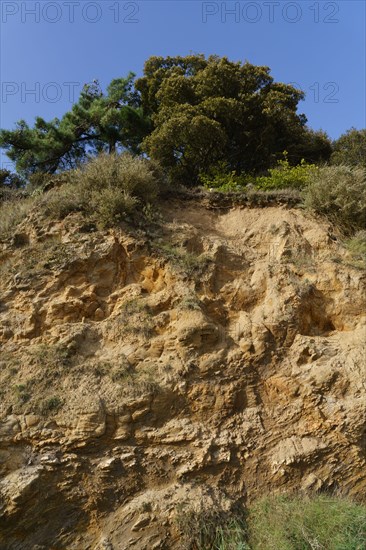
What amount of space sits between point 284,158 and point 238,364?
23.7ft

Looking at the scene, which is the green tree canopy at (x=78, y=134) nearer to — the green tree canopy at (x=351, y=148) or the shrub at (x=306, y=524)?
the green tree canopy at (x=351, y=148)

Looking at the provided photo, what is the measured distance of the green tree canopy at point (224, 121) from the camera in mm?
10898

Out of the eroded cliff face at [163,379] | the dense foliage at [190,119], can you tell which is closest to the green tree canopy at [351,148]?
the dense foliage at [190,119]

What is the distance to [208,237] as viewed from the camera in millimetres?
7785

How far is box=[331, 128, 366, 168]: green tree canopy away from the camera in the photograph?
38.2ft

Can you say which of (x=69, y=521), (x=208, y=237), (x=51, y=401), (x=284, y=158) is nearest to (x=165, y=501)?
(x=69, y=521)

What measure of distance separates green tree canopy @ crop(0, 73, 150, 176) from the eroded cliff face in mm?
5301

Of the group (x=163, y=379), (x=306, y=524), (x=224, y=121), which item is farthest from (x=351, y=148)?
(x=306, y=524)

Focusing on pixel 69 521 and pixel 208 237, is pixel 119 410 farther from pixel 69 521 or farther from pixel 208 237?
pixel 208 237

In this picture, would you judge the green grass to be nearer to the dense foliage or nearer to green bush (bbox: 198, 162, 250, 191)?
green bush (bbox: 198, 162, 250, 191)

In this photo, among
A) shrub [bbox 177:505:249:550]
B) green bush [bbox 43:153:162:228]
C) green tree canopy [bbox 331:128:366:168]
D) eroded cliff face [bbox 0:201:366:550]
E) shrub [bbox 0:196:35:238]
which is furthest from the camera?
green tree canopy [bbox 331:128:366:168]

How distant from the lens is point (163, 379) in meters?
5.75

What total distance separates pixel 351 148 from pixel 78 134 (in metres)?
7.52

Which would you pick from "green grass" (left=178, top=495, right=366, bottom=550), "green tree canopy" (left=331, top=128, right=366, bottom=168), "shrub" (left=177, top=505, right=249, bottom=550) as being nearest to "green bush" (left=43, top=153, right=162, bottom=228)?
"shrub" (left=177, top=505, right=249, bottom=550)
